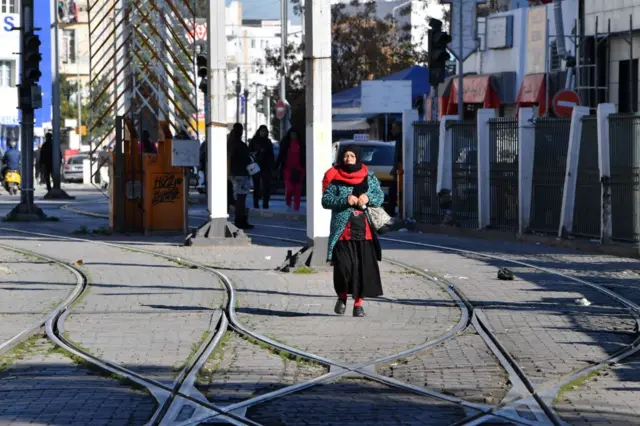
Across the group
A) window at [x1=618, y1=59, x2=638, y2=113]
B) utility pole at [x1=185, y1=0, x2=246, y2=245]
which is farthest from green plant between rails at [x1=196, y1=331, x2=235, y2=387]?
window at [x1=618, y1=59, x2=638, y2=113]

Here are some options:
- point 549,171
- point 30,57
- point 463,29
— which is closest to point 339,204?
point 549,171

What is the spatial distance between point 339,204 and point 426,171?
14840 millimetres

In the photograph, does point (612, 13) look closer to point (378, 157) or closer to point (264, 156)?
point (378, 157)

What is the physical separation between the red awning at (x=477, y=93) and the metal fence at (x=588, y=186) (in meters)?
22.7

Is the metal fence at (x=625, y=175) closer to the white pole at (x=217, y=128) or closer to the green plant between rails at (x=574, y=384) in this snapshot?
the white pole at (x=217, y=128)

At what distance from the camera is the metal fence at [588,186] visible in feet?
69.3

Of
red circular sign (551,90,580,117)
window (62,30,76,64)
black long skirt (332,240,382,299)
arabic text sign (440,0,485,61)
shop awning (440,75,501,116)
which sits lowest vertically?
black long skirt (332,240,382,299)

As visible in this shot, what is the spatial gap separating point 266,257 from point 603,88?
16.9 meters

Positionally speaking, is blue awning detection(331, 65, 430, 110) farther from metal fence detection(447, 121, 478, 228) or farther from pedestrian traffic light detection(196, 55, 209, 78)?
metal fence detection(447, 121, 478, 228)

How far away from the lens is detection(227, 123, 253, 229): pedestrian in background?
25.4 m

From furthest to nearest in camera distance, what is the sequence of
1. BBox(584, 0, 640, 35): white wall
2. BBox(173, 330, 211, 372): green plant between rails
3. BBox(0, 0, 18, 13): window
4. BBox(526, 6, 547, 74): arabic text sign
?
BBox(0, 0, 18, 13): window → BBox(526, 6, 547, 74): arabic text sign → BBox(584, 0, 640, 35): white wall → BBox(173, 330, 211, 372): green plant between rails

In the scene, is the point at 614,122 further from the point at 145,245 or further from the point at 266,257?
the point at 145,245

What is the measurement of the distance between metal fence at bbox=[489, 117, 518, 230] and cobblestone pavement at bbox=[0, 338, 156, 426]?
1486 centimetres

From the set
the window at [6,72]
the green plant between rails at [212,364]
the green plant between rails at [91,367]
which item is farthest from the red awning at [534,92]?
the window at [6,72]
